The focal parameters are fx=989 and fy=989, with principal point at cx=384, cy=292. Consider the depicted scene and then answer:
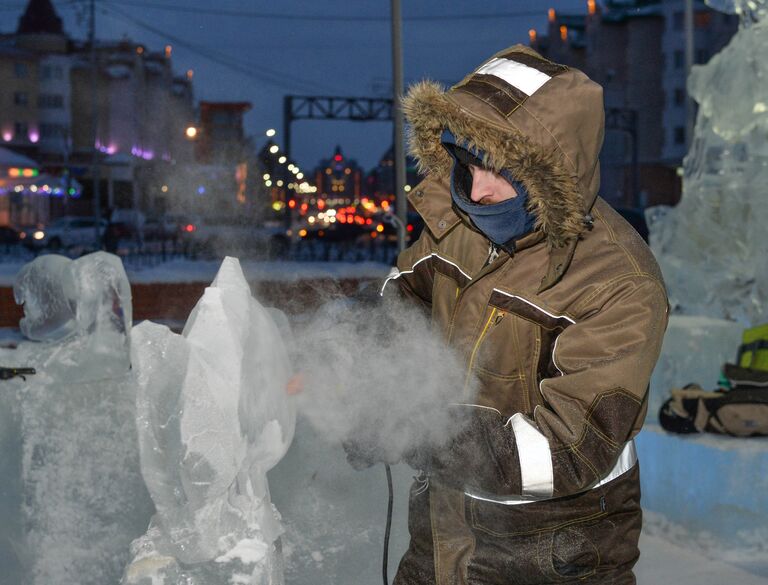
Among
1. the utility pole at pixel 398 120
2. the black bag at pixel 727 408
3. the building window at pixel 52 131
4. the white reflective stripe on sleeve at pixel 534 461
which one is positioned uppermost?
the building window at pixel 52 131

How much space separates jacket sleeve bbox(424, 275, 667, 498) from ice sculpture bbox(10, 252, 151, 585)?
1.59m

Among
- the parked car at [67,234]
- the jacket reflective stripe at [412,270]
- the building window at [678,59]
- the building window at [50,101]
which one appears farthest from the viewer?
the building window at [50,101]

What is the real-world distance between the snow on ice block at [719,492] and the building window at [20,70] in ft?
200

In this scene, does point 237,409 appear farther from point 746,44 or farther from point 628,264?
point 746,44

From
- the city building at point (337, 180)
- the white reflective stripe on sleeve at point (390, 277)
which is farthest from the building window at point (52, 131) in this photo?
the city building at point (337, 180)

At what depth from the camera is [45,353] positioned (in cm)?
321

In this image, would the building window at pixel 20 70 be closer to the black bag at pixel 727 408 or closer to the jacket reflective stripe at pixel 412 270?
the black bag at pixel 727 408

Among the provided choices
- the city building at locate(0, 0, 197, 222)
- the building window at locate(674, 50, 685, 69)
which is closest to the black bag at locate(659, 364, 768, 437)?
the city building at locate(0, 0, 197, 222)

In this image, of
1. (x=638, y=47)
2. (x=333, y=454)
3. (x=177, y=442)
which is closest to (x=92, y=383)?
(x=333, y=454)

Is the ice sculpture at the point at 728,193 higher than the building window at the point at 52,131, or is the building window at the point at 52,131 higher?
the building window at the point at 52,131

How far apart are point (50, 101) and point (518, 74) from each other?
63401 millimetres

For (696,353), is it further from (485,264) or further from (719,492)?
(485,264)

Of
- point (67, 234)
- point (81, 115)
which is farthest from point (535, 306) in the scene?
point (81, 115)

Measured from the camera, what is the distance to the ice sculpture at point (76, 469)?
309 centimetres
